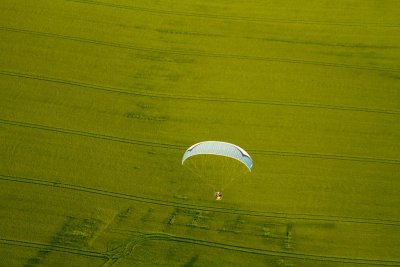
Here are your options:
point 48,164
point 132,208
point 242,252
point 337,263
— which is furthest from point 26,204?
point 337,263

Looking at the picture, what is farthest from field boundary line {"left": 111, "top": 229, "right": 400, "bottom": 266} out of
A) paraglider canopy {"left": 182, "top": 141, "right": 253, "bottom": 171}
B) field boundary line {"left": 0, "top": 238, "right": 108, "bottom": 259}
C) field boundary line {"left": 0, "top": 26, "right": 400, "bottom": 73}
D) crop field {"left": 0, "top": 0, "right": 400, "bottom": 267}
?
field boundary line {"left": 0, "top": 26, "right": 400, "bottom": 73}

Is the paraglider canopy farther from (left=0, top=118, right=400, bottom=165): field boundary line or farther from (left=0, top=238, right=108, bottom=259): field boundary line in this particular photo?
(left=0, top=238, right=108, bottom=259): field boundary line

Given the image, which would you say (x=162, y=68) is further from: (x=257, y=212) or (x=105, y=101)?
(x=257, y=212)

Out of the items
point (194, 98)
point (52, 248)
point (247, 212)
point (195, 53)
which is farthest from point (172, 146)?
point (52, 248)

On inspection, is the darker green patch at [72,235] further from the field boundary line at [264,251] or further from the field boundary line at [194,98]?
the field boundary line at [194,98]

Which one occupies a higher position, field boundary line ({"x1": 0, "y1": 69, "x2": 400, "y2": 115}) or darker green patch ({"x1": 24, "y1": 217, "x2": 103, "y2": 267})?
field boundary line ({"x1": 0, "y1": 69, "x2": 400, "y2": 115})

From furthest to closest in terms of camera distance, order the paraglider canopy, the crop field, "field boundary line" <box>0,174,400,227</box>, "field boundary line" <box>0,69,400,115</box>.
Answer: "field boundary line" <box>0,69,400,115</box>, "field boundary line" <box>0,174,400,227</box>, the crop field, the paraglider canopy

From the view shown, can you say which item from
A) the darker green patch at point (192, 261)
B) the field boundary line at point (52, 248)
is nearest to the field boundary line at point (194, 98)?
the darker green patch at point (192, 261)

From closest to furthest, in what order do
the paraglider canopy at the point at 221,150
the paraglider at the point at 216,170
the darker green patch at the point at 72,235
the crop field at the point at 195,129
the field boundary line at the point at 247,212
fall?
the paraglider canopy at the point at 221,150 → the darker green patch at the point at 72,235 → the crop field at the point at 195,129 → the field boundary line at the point at 247,212 → the paraglider at the point at 216,170
